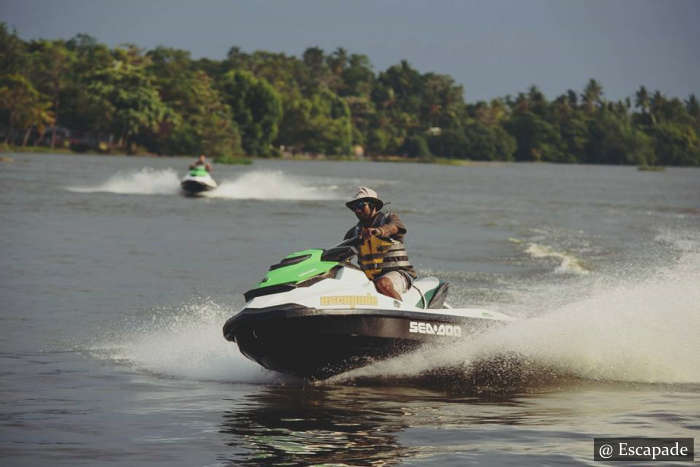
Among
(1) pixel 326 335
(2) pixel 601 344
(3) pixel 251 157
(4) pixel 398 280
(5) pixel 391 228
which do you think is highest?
(3) pixel 251 157

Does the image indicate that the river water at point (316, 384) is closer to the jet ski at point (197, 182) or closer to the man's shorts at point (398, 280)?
the man's shorts at point (398, 280)

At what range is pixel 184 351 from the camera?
40.5 ft

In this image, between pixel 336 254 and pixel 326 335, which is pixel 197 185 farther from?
pixel 326 335

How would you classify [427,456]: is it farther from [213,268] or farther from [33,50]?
[33,50]

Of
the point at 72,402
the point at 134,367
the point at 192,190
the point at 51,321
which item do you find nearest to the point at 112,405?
the point at 72,402

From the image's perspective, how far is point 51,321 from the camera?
14414mm

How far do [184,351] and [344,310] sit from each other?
2.94 meters

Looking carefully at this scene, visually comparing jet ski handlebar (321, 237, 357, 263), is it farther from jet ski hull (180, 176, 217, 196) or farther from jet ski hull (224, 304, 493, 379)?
jet ski hull (180, 176, 217, 196)

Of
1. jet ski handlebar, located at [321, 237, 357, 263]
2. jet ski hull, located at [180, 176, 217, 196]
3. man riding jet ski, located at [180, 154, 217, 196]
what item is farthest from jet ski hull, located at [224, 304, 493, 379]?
jet ski hull, located at [180, 176, 217, 196]

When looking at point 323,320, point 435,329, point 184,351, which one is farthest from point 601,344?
point 184,351

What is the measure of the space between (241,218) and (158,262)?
14833 millimetres

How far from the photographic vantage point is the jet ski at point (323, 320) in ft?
32.5

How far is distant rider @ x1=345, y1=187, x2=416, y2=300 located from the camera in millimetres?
10312

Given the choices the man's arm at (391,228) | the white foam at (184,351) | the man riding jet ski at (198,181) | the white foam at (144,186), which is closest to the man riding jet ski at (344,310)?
the man's arm at (391,228)
